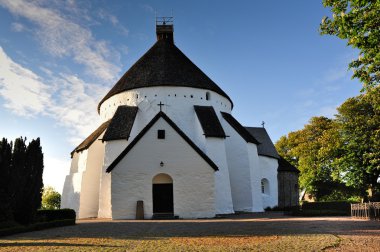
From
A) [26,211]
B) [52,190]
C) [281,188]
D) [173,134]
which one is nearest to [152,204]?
[173,134]

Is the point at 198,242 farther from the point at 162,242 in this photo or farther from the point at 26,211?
the point at 26,211

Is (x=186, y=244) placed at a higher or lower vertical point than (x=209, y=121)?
lower

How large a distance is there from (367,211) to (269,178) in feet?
47.5

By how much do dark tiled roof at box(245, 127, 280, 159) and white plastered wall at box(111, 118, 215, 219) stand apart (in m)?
13.3

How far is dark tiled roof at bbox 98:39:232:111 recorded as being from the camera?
27.3m

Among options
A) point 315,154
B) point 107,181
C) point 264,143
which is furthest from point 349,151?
point 107,181

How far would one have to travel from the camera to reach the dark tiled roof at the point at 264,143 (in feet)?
114

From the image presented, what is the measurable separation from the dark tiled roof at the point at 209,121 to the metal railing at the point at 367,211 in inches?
380

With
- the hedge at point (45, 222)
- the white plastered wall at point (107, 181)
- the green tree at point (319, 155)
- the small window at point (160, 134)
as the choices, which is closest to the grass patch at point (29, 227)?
the hedge at point (45, 222)

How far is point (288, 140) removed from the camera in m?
48.4

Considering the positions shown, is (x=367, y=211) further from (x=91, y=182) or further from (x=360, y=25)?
(x=91, y=182)

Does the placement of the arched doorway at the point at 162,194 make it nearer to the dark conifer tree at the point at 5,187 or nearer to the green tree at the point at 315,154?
the dark conifer tree at the point at 5,187

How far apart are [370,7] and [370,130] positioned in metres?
20.1

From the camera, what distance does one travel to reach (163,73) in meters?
27.7
